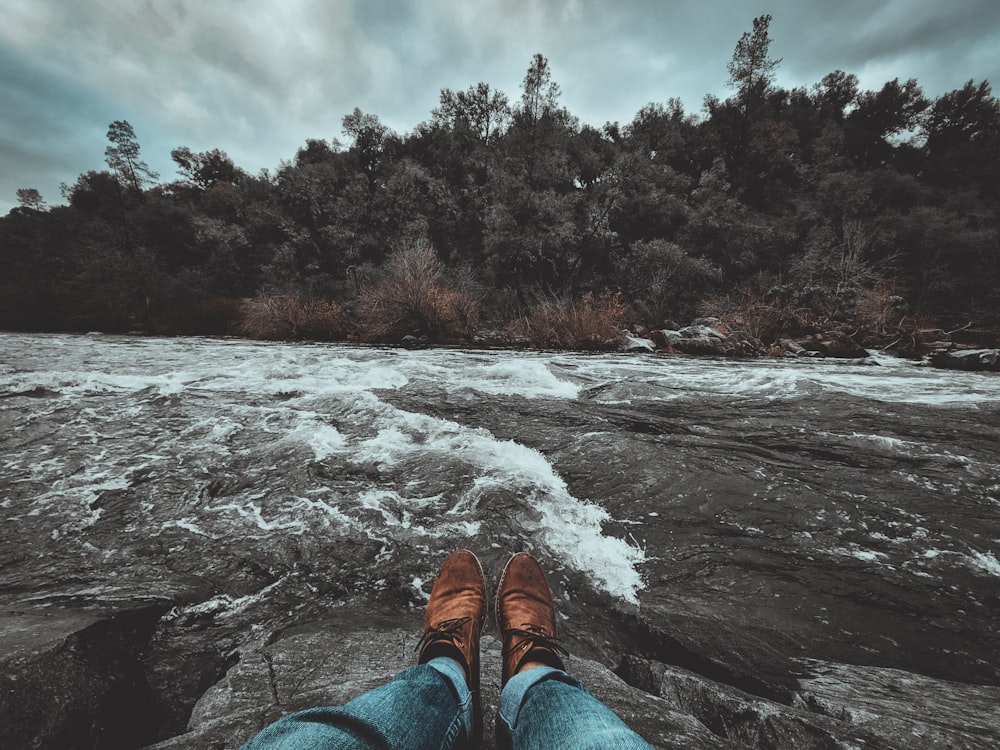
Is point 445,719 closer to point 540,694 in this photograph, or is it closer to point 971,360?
point 540,694

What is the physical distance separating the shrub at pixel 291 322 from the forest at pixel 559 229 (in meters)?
0.07

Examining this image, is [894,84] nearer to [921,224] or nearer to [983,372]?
[921,224]

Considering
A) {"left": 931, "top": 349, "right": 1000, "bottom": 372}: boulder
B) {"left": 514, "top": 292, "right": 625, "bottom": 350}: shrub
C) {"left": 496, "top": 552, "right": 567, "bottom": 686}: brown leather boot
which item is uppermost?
{"left": 514, "top": 292, "right": 625, "bottom": 350}: shrub

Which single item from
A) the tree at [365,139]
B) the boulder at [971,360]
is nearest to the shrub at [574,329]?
the boulder at [971,360]

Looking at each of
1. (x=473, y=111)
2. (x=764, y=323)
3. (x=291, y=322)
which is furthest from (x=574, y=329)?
(x=473, y=111)

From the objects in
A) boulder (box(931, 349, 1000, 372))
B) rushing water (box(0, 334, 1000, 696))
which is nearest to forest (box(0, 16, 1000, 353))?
boulder (box(931, 349, 1000, 372))

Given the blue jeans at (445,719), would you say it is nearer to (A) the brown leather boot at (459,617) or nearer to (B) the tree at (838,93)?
(A) the brown leather boot at (459,617)

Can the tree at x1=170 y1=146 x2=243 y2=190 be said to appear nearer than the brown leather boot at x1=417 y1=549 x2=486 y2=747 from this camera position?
No

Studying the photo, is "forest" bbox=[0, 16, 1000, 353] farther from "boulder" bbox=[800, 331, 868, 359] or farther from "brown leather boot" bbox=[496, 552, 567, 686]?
"brown leather boot" bbox=[496, 552, 567, 686]

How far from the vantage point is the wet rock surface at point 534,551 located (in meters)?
1.21

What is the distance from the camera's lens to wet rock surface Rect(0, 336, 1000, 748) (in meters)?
1.21

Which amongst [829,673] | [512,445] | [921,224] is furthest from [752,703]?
[921,224]

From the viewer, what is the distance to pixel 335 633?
5.05 feet

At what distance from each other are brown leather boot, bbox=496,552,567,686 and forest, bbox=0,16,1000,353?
875cm
